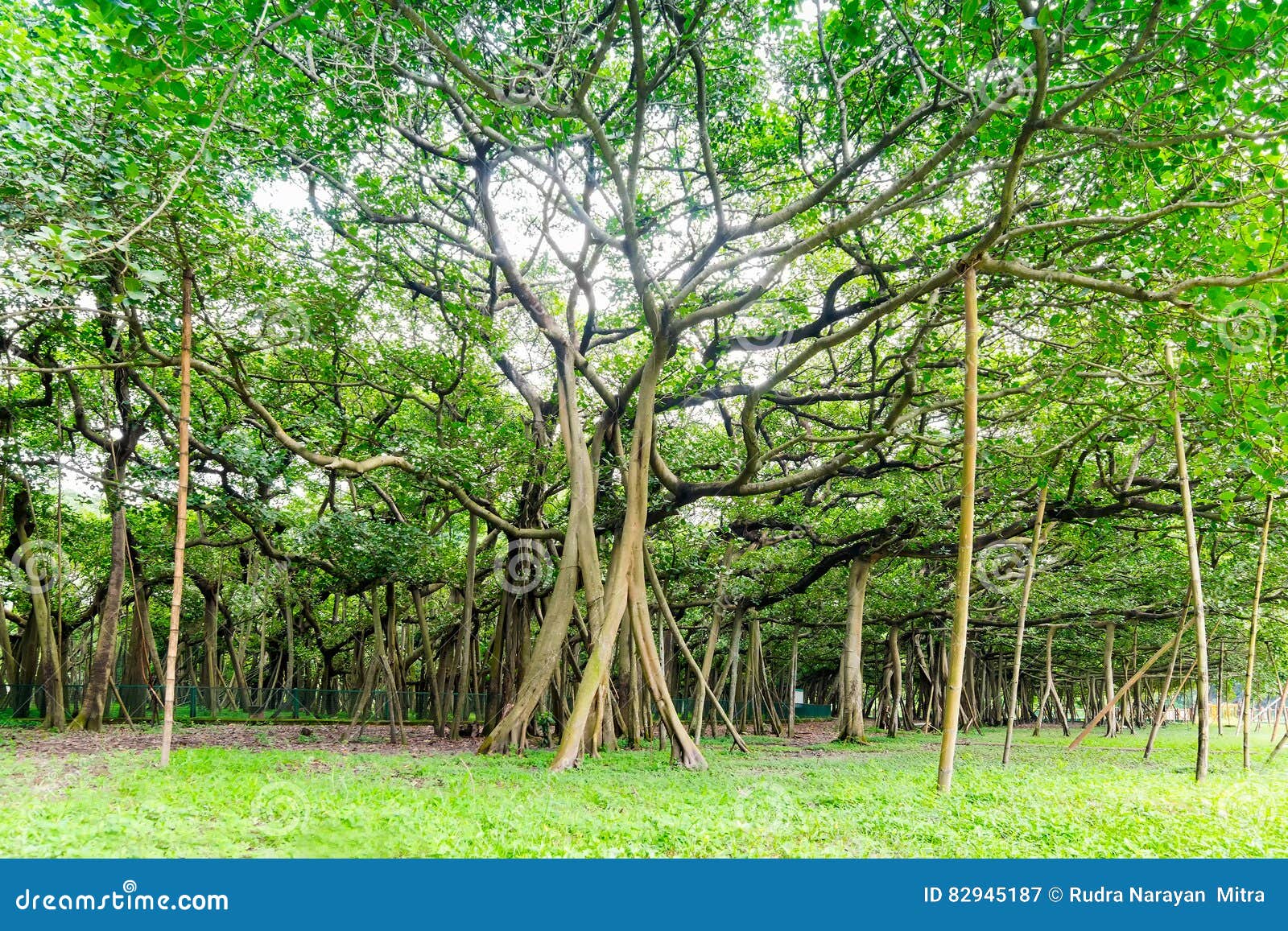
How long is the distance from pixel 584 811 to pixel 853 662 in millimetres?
12418

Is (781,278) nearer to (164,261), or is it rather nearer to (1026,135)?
(1026,135)

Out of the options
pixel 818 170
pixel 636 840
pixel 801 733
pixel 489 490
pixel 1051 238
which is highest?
pixel 818 170

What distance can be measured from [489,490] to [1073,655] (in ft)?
95.8

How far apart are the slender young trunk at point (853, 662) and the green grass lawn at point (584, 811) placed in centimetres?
758

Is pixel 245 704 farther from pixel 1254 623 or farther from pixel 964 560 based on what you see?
pixel 1254 623

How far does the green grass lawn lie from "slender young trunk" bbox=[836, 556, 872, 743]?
24.9 feet

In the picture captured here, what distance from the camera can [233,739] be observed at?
12.5m

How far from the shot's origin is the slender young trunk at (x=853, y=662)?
53.6 feet

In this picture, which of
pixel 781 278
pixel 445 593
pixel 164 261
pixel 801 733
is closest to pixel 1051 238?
pixel 781 278

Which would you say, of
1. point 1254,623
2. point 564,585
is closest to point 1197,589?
point 1254,623

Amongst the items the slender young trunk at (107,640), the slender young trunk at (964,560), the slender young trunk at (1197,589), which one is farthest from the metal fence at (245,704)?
the slender young trunk at (1197,589)

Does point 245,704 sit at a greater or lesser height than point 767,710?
greater

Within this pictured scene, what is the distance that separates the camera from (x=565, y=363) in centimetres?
1056

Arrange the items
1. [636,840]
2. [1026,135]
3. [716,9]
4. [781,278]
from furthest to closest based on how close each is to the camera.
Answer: [781,278]
[716,9]
[1026,135]
[636,840]
